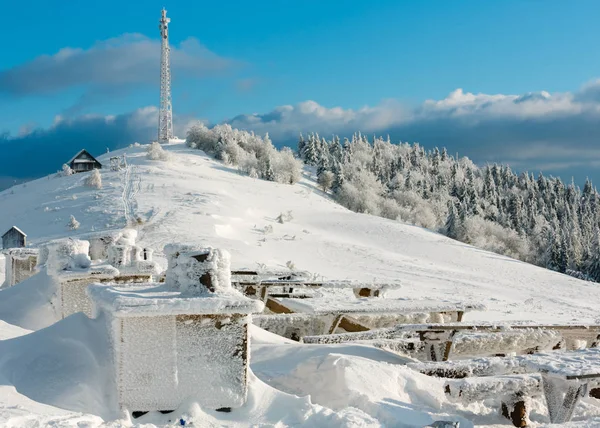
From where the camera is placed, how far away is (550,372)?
20.9 feet

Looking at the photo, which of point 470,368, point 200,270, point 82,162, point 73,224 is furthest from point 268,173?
point 200,270

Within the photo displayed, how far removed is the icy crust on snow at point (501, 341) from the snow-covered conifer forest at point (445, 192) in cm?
5332

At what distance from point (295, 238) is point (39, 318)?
96.8 ft

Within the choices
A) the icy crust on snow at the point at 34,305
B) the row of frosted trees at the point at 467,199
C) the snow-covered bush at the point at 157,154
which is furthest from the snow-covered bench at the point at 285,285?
the row of frosted trees at the point at 467,199

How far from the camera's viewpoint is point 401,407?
617 cm

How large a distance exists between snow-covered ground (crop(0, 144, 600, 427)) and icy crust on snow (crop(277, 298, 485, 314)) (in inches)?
79.7

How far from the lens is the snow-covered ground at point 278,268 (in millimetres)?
5191

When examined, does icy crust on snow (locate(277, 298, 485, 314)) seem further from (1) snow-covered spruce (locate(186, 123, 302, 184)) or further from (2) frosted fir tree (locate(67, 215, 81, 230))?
(1) snow-covered spruce (locate(186, 123, 302, 184))

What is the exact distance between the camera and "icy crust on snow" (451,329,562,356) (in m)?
9.96

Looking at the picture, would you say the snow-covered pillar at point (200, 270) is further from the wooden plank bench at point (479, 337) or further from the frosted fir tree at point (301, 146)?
the frosted fir tree at point (301, 146)

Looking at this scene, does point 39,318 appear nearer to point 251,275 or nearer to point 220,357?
point 220,357

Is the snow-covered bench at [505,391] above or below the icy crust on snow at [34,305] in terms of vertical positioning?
below

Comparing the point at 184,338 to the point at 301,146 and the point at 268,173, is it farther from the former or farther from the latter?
the point at 301,146

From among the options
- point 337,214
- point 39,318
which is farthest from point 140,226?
point 39,318
